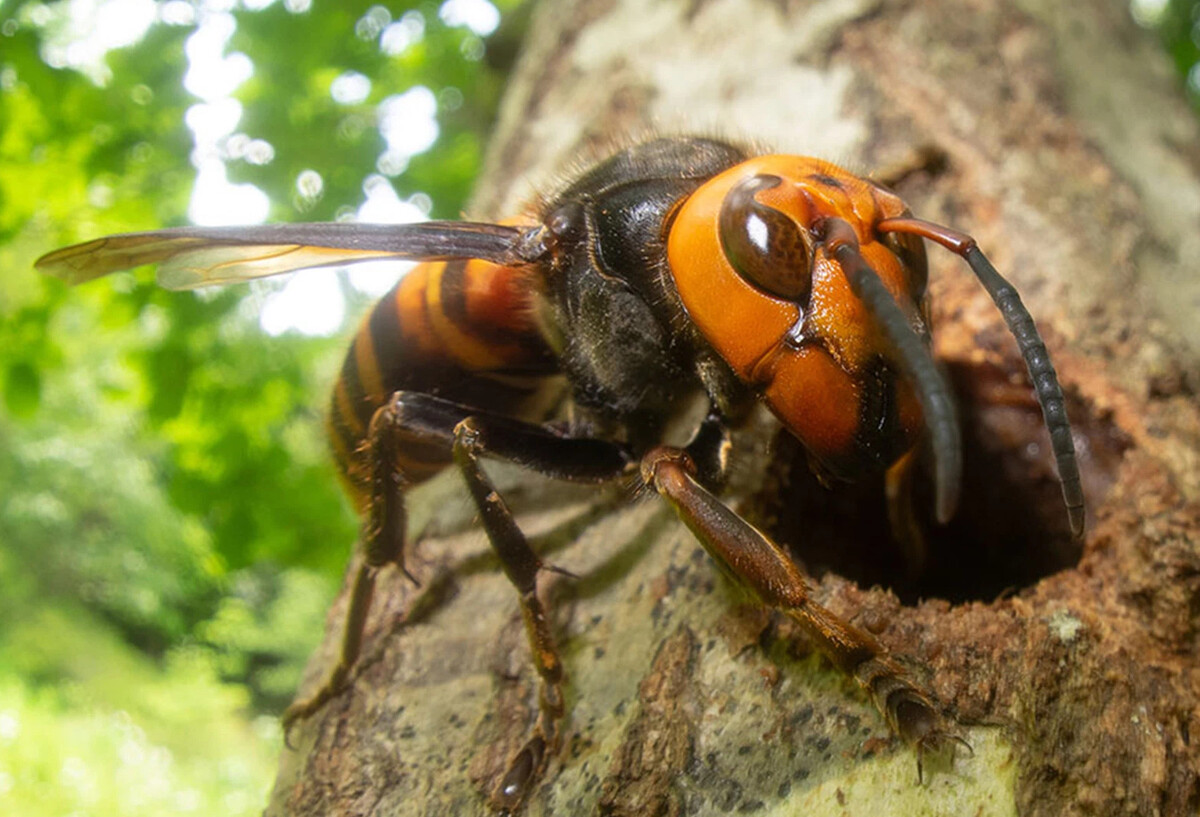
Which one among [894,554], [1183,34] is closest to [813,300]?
[894,554]

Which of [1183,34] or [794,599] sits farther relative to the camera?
[1183,34]

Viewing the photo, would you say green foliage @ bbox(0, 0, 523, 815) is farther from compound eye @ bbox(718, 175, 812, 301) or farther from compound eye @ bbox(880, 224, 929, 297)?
compound eye @ bbox(880, 224, 929, 297)

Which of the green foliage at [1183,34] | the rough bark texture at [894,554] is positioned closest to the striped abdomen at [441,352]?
the rough bark texture at [894,554]

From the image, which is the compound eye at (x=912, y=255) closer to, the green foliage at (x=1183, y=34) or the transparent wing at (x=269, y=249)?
the transparent wing at (x=269, y=249)

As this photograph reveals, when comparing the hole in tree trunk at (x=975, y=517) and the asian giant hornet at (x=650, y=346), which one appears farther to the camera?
the hole in tree trunk at (x=975, y=517)

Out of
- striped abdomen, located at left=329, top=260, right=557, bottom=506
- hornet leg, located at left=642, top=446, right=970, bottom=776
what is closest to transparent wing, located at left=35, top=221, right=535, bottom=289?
striped abdomen, located at left=329, top=260, right=557, bottom=506

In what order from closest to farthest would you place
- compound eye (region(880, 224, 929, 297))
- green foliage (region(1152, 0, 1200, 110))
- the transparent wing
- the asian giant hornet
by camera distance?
the asian giant hornet
compound eye (region(880, 224, 929, 297))
the transparent wing
green foliage (region(1152, 0, 1200, 110))

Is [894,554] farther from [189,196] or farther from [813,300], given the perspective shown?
[189,196]
